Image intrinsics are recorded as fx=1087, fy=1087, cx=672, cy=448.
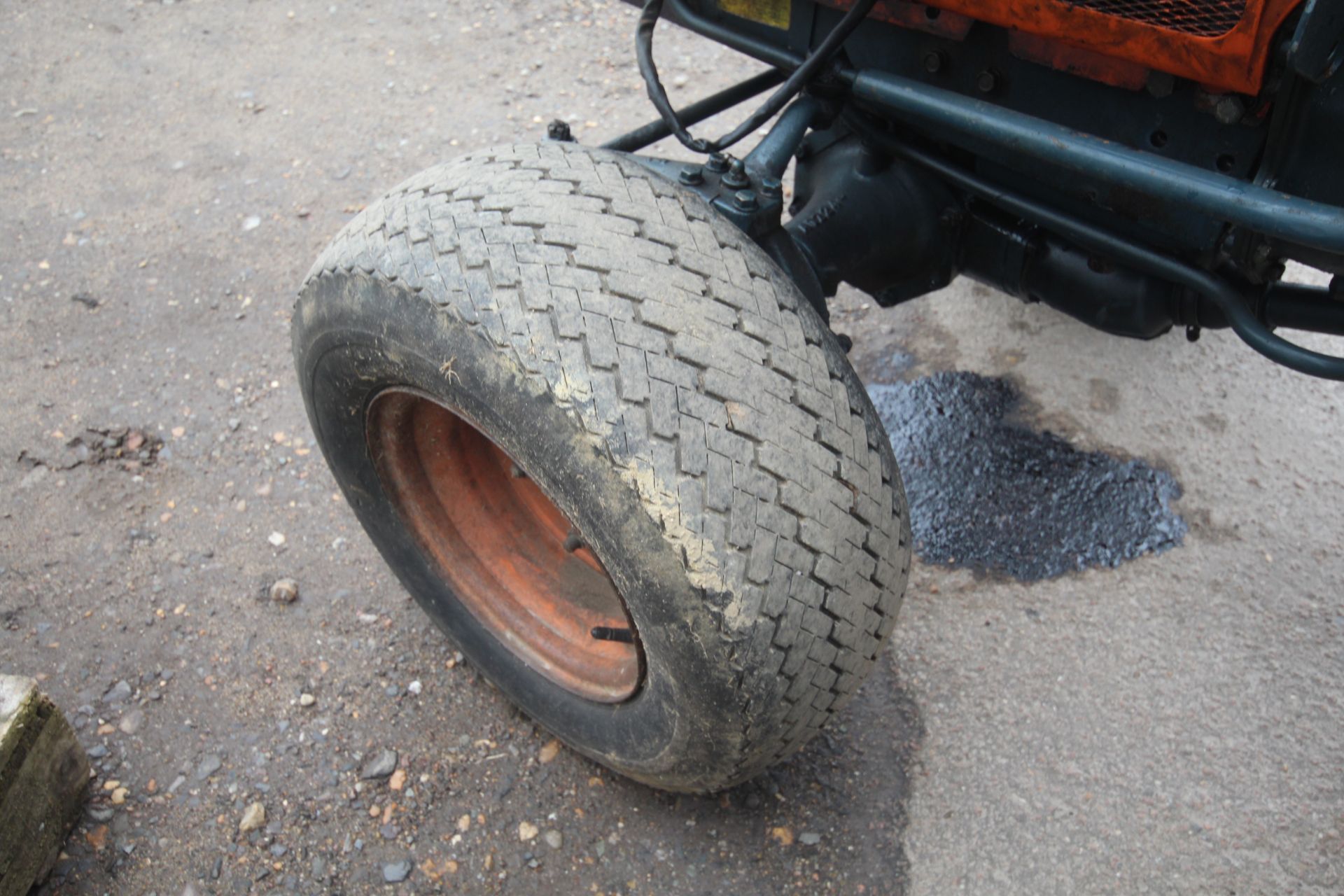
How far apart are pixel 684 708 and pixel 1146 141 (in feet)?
4.13

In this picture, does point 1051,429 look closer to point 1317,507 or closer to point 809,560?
point 1317,507

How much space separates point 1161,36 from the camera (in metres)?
1.66

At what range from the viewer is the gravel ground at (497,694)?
86.4 inches

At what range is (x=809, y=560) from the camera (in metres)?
1.66

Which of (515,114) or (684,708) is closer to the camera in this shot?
(684,708)

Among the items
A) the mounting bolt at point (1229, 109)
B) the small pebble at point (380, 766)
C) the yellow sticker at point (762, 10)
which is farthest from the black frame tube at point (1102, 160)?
the small pebble at point (380, 766)

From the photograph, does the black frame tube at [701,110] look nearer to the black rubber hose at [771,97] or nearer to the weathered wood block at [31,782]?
the black rubber hose at [771,97]

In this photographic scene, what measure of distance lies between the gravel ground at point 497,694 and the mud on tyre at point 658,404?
42cm

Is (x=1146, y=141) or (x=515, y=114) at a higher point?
(x=1146, y=141)

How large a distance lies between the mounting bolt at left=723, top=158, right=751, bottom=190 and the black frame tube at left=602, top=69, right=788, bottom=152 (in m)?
0.35

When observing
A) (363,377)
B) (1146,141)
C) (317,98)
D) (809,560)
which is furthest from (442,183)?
(317,98)

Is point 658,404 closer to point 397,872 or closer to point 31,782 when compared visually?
point 397,872

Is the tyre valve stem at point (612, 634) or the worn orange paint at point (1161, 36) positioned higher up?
the worn orange paint at point (1161, 36)

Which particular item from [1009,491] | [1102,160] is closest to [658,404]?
[1102,160]
